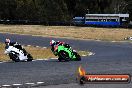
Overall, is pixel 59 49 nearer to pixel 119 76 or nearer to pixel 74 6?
pixel 119 76

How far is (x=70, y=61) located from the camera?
62.9 feet

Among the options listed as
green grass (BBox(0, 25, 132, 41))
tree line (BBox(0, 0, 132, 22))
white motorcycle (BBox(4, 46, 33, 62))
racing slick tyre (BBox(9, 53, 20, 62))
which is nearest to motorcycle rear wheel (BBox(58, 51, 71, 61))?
white motorcycle (BBox(4, 46, 33, 62))

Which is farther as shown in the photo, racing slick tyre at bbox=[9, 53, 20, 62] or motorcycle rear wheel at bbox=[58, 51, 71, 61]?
motorcycle rear wheel at bbox=[58, 51, 71, 61]

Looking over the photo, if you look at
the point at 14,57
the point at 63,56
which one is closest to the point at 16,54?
the point at 14,57

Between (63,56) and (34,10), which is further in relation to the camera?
(34,10)

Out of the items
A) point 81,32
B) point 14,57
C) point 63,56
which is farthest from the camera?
point 81,32

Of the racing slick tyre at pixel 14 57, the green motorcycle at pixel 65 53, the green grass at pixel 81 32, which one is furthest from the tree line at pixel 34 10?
the racing slick tyre at pixel 14 57

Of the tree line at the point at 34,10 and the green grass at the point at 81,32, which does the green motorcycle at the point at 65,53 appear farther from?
the tree line at the point at 34,10

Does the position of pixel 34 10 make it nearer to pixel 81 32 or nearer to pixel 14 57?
pixel 81 32

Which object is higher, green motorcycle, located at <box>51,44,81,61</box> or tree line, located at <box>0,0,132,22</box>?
green motorcycle, located at <box>51,44,81,61</box>

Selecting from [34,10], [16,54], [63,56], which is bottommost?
[34,10]

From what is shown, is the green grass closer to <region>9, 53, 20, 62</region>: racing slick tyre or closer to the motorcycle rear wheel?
the motorcycle rear wheel

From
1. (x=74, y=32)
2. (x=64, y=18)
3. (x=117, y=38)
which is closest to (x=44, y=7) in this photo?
(x=64, y=18)

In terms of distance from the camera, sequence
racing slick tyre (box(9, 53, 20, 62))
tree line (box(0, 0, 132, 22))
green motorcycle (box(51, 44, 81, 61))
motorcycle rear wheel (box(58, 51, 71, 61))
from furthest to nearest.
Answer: tree line (box(0, 0, 132, 22)) < green motorcycle (box(51, 44, 81, 61)) < motorcycle rear wheel (box(58, 51, 71, 61)) < racing slick tyre (box(9, 53, 20, 62))
